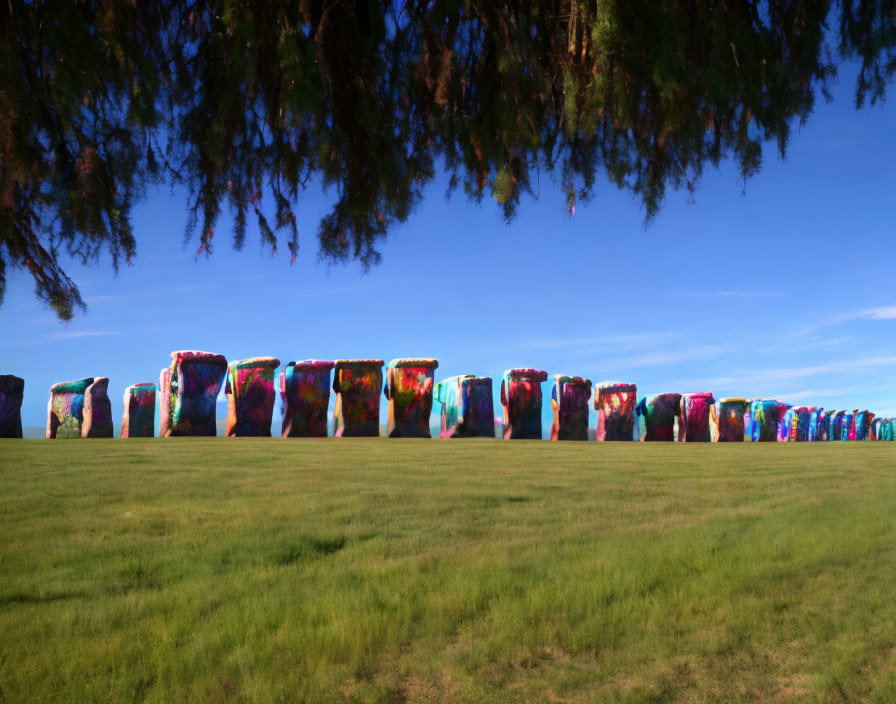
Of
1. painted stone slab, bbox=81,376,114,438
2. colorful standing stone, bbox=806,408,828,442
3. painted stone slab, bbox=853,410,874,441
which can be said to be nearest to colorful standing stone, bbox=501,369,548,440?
painted stone slab, bbox=81,376,114,438

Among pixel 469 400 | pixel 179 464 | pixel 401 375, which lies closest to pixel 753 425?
pixel 469 400

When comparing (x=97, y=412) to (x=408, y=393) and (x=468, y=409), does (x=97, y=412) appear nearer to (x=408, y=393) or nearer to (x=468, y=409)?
(x=408, y=393)

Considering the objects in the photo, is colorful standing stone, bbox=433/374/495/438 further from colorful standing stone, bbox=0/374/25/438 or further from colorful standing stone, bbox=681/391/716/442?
colorful standing stone, bbox=0/374/25/438

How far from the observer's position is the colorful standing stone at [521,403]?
55.7ft

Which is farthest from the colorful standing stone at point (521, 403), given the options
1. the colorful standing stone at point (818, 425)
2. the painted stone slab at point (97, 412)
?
the colorful standing stone at point (818, 425)

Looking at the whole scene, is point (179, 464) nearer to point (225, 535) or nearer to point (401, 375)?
point (225, 535)

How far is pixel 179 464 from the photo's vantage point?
770cm

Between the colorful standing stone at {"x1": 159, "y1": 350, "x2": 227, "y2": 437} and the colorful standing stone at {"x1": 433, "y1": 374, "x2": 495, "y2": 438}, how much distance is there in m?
5.02

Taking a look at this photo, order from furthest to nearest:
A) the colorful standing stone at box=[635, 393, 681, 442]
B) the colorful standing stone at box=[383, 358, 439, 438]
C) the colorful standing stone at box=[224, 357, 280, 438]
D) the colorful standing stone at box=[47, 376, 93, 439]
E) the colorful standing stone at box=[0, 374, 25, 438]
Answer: the colorful standing stone at box=[635, 393, 681, 442], the colorful standing stone at box=[47, 376, 93, 439], the colorful standing stone at box=[383, 358, 439, 438], the colorful standing stone at box=[0, 374, 25, 438], the colorful standing stone at box=[224, 357, 280, 438]

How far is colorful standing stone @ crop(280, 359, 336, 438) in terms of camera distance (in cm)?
1480

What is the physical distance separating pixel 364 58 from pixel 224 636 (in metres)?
3.60

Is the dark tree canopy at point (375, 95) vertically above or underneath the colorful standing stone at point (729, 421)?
above

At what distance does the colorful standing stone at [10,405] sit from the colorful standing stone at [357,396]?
21.7 feet

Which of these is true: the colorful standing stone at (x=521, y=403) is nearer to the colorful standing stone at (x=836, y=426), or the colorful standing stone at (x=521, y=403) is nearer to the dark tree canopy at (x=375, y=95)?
the dark tree canopy at (x=375, y=95)
